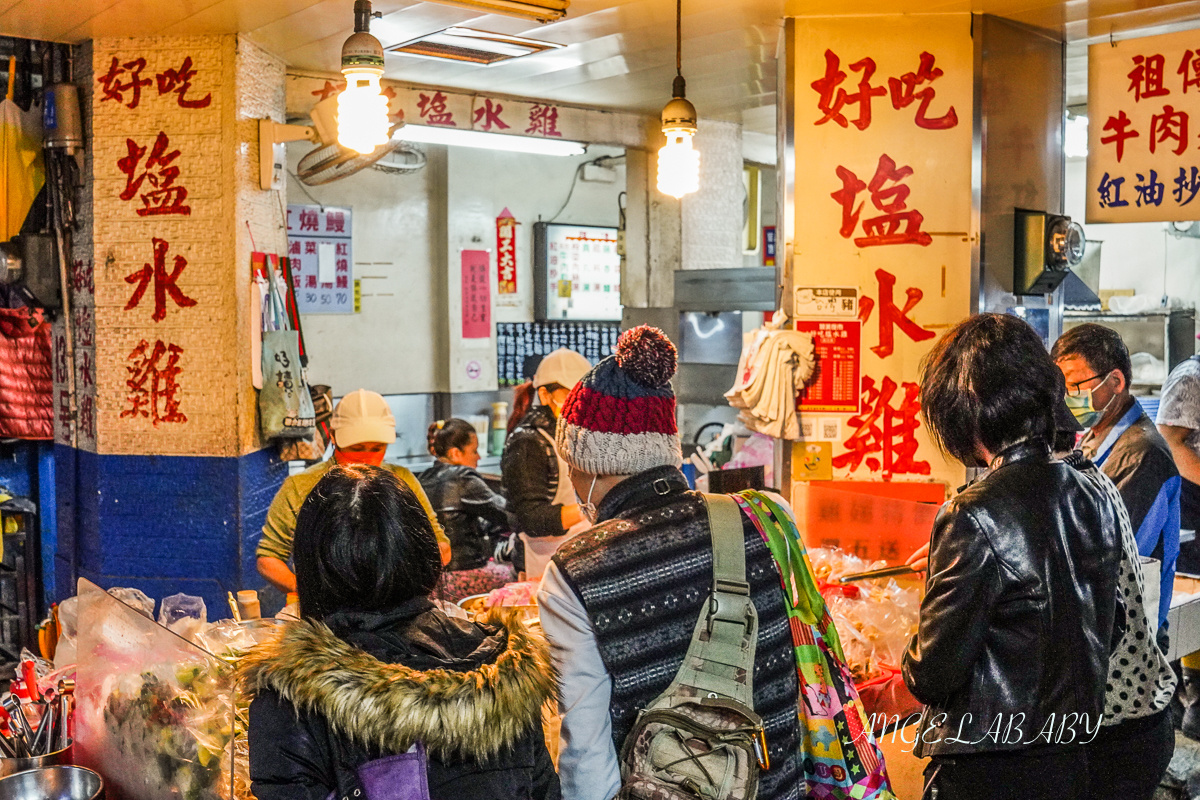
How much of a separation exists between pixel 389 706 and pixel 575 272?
357 inches

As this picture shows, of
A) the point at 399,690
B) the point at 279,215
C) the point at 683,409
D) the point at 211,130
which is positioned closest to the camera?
the point at 399,690

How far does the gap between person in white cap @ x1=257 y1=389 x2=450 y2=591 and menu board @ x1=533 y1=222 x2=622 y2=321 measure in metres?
6.06

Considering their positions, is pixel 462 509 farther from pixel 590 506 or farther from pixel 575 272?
pixel 575 272

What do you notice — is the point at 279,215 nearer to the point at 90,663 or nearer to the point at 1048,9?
the point at 90,663

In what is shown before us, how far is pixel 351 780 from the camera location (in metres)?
1.93

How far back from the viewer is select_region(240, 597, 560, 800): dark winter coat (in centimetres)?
190

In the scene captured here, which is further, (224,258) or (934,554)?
(224,258)

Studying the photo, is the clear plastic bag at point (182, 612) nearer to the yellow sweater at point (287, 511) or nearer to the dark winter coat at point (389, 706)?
the yellow sweater at point (287, 511)

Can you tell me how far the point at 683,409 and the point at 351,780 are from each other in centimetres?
643

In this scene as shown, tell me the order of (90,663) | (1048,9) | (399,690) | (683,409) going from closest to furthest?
(399,690)
(90,663)
(1048,9)
(683,409)

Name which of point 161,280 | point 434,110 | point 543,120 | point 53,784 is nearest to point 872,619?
point 53,784

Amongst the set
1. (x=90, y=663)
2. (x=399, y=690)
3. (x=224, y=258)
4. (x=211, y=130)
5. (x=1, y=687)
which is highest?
(x=211, y=130)

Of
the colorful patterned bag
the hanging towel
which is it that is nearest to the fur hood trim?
the colorful patterned bag

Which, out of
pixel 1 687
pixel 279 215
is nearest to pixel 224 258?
pixel 279 215
